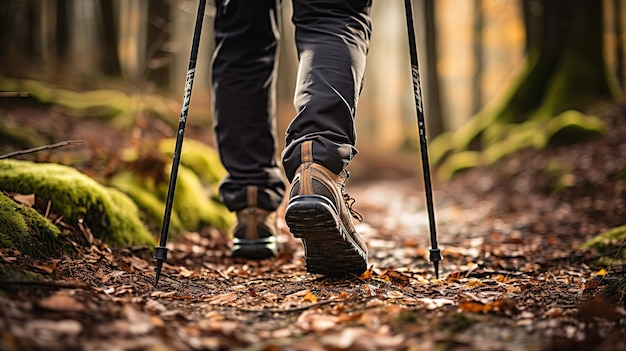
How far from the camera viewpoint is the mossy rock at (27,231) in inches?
78.5

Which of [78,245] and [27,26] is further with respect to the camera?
[27,26]

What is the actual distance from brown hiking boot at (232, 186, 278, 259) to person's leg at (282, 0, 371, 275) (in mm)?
704

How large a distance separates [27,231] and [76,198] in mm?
545

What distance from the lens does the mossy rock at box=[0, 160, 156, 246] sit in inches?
101

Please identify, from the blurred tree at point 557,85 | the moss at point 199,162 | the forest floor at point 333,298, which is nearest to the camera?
the forest floor at point 333,298

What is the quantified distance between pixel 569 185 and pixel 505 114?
Answer: 404 centimetres

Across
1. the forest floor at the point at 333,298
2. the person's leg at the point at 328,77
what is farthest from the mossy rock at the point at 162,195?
the person's leg at the point at 328,77

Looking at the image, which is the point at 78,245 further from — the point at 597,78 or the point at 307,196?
the point at 597,78

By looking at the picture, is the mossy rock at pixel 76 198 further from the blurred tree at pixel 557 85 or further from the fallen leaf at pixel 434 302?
the blurred tree at pixel 557 85

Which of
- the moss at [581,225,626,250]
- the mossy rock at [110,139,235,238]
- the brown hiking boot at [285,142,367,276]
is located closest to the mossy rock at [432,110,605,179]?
the moss at [581,225,626,250]

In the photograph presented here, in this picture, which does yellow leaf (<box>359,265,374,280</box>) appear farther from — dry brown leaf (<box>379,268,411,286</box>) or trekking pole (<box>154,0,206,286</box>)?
trekking pole (<box>154,0,206,286</box>)

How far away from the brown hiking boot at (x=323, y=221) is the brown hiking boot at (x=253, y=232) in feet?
2.31

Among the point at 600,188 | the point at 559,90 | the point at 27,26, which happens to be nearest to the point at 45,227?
the point at 600,188

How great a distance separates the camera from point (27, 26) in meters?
11.6
